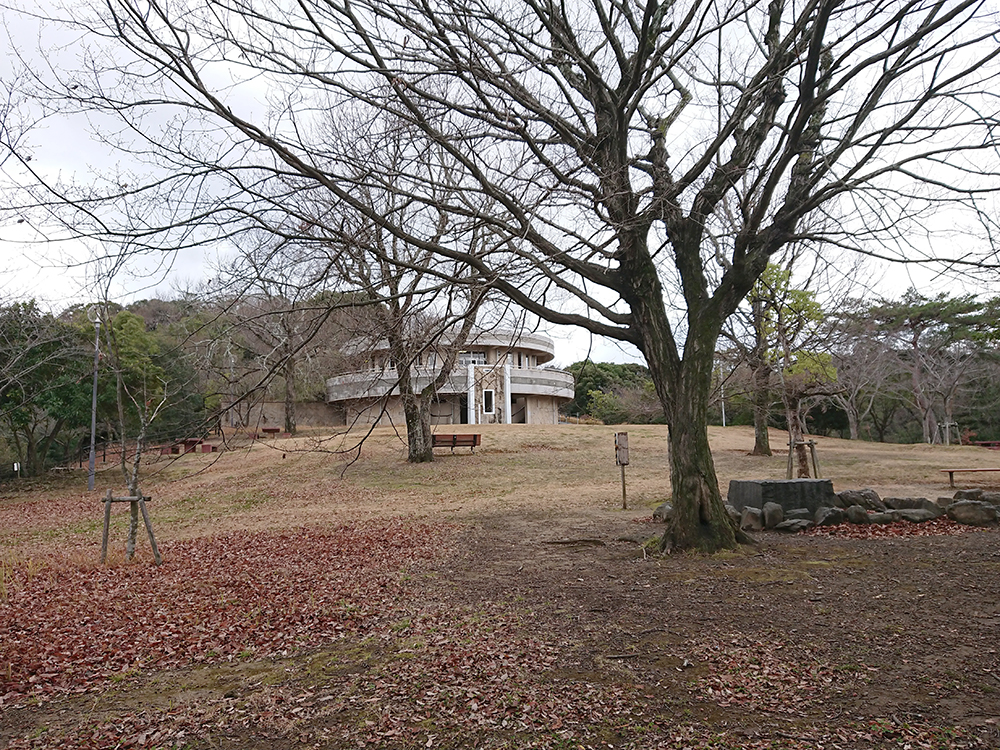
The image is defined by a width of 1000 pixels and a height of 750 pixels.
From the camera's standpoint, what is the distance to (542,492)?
57.3ft

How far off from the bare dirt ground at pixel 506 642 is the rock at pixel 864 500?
1.11m

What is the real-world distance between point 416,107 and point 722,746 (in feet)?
20.2

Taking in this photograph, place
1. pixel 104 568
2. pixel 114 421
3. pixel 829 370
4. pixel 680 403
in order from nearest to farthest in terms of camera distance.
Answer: pixel 680 403, pixel 104 568, pixel 829 370, pixel 114 421

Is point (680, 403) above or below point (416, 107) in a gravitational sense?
below

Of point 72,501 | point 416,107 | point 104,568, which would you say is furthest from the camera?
point 72,501

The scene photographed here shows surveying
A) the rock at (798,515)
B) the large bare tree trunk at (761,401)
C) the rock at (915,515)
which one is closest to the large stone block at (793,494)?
the rock at (798,515)

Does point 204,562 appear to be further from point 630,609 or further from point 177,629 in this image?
point 630,609

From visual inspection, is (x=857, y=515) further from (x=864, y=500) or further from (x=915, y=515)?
(x=864, y=500)

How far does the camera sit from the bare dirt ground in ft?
12.6

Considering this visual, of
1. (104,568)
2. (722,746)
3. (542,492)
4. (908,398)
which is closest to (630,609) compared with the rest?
(722,746)

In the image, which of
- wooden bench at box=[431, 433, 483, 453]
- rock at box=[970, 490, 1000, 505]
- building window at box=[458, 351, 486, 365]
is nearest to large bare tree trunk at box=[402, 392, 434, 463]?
wooden bench at box=[431, 433, 483, 453]

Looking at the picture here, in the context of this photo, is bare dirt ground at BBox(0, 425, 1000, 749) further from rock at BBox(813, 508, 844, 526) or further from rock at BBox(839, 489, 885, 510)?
rock at BBox(839, 489, 885, 510)

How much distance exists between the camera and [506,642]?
527 cm

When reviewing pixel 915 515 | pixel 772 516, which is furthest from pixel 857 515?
pixel 772 516
